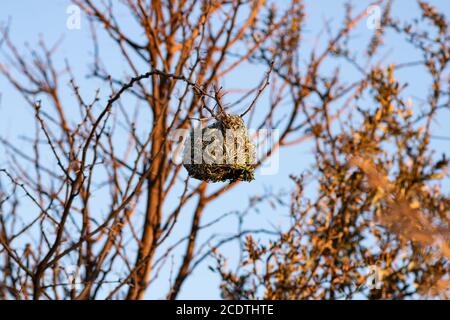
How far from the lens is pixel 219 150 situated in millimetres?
3549

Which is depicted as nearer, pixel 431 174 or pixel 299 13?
pixel 431 174

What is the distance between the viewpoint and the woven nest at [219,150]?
3514 mm

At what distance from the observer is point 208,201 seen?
23.9 feet

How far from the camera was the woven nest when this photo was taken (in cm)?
351

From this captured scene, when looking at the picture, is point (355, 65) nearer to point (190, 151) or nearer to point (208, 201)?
point (208, 201)

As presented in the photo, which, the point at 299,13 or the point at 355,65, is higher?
the point at 299,13

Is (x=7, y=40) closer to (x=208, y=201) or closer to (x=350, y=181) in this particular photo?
(x=208, y=201)

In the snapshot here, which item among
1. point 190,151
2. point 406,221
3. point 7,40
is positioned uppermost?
point 7,40

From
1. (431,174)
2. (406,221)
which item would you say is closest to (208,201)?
(431,174)
